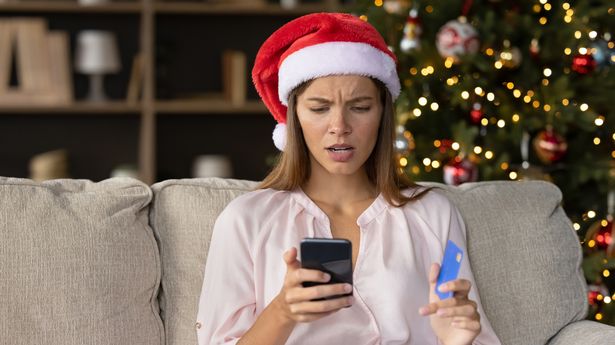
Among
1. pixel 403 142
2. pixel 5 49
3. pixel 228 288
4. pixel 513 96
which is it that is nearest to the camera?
pixel 228 288

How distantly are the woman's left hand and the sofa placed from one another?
16.6 inches

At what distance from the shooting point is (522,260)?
2.24m

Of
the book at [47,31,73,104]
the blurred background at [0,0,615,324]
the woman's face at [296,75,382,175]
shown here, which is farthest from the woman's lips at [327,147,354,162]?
the book at [47,31,73,104]

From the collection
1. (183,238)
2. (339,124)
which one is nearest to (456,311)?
(339,124)

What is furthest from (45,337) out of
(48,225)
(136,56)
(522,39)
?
(136,56)

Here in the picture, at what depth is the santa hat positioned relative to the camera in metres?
2.01

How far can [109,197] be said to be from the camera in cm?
218

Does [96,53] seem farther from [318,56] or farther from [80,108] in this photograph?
[318,56]

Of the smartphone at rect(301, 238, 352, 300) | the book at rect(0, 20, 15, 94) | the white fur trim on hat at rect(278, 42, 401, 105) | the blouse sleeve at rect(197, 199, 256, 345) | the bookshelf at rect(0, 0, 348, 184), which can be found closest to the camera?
the smartphone at rect(301, 238, 352, 300)

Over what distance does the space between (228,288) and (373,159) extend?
1.45 feet

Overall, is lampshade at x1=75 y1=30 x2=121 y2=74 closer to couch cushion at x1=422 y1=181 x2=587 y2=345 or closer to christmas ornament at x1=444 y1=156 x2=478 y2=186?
christmas ornament at x1=444 y1=156 x2=478 y2=186

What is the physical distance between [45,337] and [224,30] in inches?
123

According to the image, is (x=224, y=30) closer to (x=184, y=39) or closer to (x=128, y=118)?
(x=184, y=39)

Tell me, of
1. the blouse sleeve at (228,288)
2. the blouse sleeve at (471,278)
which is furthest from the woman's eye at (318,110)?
the blouse sleeve at (471,278)
